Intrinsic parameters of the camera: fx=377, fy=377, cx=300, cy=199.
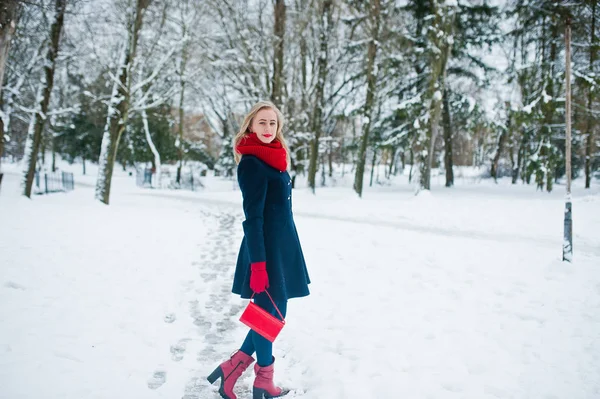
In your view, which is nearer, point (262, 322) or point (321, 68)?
point (262, 322)

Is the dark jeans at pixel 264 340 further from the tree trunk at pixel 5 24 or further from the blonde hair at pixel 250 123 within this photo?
the tree trunk at pixel 5 24

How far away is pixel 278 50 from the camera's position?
15.9m

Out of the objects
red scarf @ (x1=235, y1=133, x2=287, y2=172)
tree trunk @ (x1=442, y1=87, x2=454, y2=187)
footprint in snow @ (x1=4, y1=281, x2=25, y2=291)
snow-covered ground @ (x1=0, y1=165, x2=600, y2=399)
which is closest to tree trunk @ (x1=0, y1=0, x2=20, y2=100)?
snow-covered ground @ (x1=0, y1=165, x2=600, y2=399)

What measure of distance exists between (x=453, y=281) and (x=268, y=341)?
367cm

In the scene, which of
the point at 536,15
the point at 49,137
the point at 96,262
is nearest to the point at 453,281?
the point at 96,262

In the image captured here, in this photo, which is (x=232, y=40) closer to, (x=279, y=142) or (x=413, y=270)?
(x=413, y=270)

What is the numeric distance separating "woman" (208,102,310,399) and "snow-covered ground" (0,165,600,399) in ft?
1.02

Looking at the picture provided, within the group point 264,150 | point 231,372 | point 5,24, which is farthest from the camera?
point 5,24

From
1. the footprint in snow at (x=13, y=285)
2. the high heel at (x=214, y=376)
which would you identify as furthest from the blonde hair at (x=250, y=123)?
the footprint in snow at (x=13, y=285)

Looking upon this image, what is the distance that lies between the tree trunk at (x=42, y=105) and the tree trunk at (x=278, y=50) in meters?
7.73

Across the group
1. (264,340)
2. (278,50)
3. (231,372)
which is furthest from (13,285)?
(278,50)

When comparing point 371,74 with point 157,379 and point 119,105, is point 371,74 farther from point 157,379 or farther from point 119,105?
point 157,379

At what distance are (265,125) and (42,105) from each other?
1216 centimetres

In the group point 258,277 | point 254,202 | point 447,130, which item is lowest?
point 258,277
